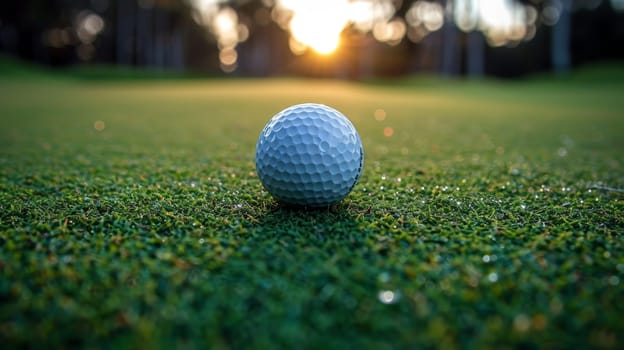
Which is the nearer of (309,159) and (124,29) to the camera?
(309,159)

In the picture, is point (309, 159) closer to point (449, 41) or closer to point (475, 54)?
point (449, 41)

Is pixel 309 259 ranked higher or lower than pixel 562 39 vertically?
lower

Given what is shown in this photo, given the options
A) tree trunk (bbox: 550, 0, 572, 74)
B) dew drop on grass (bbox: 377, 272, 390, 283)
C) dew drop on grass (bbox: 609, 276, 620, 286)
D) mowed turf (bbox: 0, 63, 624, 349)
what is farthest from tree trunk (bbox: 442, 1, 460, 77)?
dew drop on grass (bbox: 377, 272, 390, 283)

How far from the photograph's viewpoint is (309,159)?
1896 mm

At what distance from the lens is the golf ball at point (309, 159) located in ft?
6.15

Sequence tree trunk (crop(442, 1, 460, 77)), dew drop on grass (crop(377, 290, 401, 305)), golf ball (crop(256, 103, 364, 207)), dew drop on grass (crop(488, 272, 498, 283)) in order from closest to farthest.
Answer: dew drop on grass (crop(377, 290, 401, 305)) → dew drop on grass (crop(488, 272, 498, 283)) → golf ball (crop(256, 103, 364, 207)) → tree trunk (crop(442, 1, 460, 77))

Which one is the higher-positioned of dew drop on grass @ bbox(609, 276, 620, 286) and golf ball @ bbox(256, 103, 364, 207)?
golf ball @ bbox(256, 103, 364, 207)

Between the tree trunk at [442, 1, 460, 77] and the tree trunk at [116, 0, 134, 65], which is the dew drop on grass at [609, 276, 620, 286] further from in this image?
the tree trunk at [116, 0, 134, 65]

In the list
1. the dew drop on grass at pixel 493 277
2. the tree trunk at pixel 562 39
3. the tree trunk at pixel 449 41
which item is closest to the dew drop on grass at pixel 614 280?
the dew drop on grass at pixel 493 277

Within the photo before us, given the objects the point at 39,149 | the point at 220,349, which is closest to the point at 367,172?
the point at 220,349

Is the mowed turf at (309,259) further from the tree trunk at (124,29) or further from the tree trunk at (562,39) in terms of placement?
the tree trunk at (124,29)

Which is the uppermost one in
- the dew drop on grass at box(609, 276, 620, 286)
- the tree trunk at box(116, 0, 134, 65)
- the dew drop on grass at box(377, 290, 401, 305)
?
the tree trunk at box(116, 0, 134, 65)

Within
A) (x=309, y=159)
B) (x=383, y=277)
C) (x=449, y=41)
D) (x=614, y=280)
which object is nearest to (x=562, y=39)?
(x=449, y=41)

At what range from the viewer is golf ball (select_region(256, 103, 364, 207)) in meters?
1.88
